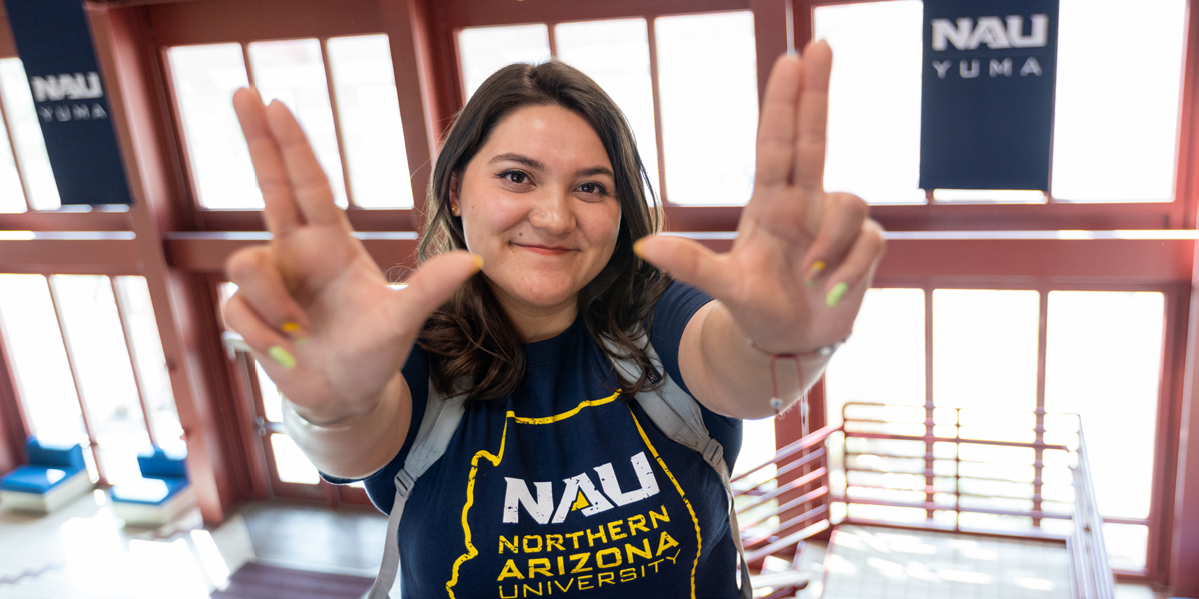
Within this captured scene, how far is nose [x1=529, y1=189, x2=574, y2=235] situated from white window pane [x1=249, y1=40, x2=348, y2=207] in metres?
5.26

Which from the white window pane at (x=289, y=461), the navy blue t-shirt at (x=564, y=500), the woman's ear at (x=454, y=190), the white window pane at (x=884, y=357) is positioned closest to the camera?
the navy blue t-shirt at (x=564, y=500)

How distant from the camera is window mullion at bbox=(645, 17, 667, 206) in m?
5.09

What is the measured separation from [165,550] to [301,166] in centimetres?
728

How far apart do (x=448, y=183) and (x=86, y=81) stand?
228 inches

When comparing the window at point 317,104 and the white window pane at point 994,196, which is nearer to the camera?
the white window pane at point 994,196

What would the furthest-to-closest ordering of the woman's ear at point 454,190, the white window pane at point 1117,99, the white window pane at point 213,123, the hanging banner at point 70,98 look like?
1. the white window pane at point 213,123
2. the hanging banner at point 70,98
3. the white window pane at point 1117,99
4. the woman's ear at point 454,190

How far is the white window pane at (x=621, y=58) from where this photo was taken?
17.0 ft

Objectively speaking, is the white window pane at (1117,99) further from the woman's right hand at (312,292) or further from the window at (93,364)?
the window at (93,364)

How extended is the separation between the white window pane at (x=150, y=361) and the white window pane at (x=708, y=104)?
15.7ft

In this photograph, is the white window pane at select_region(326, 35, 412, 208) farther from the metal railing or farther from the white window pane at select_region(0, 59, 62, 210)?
the metal railing

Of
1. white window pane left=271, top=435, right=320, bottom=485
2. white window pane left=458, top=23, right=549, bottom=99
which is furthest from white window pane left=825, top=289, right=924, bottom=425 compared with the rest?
white window pane left=271, top=435, right=320, bottom=485

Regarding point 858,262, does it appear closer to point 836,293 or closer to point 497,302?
point 836,293

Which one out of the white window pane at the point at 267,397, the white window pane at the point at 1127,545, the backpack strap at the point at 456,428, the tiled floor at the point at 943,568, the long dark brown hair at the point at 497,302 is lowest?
the white window pane at the point at 1127,545

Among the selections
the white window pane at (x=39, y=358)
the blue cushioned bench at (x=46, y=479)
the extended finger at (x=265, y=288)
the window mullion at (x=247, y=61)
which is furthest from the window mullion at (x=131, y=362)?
the extended finger at (x=265, y=288)
